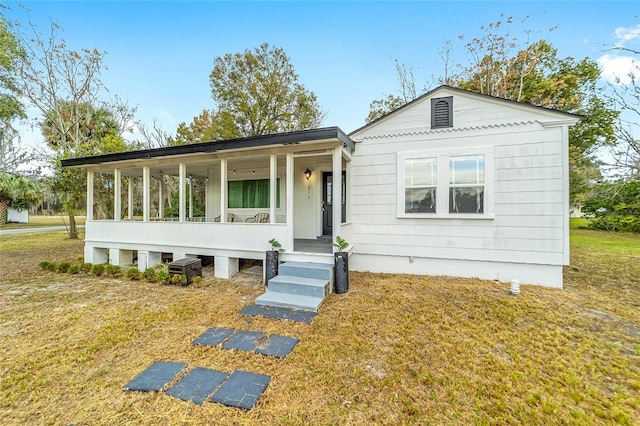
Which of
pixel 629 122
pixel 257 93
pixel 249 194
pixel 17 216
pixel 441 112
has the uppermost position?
pixel 257 93

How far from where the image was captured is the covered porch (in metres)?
5.41

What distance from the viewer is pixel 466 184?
18.2 ft

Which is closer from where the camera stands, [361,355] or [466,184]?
[361,355]

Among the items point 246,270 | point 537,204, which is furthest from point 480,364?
point 246,270

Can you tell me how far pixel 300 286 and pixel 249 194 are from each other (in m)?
4.89

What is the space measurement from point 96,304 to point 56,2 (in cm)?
1568

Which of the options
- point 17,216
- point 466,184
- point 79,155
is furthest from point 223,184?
point 17,216

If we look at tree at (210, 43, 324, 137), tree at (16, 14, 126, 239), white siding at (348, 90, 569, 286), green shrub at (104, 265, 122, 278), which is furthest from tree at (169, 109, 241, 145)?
white siding at (348, 90, 569, 286)

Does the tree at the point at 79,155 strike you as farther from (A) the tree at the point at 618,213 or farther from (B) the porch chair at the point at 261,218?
(A) the tree at the point at 618,213

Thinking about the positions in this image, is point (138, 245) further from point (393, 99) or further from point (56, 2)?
point (393, 99)

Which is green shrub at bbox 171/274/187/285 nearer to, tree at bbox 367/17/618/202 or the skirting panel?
the skirting panel

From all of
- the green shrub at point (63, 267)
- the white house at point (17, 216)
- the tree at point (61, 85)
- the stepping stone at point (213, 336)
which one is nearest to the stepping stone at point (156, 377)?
the stepping stone at point (213, 336)

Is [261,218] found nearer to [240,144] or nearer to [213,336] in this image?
[240,144]

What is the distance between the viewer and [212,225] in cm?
621
